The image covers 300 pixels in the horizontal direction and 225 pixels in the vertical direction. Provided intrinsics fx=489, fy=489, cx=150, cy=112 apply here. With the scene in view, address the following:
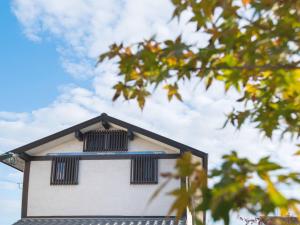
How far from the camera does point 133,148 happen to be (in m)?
Result: 15.4

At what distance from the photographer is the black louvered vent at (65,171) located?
1539 centimetres

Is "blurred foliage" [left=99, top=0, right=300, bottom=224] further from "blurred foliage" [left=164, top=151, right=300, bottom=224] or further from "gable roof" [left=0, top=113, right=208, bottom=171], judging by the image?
"gable roof" [left=0, top=113, right=208, bottom=171]

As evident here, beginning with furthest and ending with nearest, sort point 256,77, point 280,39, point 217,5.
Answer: point 256,77
point 217,5
point 280,39

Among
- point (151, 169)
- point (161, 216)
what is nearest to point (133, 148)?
point (151, 169)

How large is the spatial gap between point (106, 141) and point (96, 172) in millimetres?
1033

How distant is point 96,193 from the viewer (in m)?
15.2

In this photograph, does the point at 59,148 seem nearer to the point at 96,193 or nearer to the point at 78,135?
the point at 78,135

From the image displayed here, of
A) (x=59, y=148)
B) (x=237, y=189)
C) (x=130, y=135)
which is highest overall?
(x=130, y=135)

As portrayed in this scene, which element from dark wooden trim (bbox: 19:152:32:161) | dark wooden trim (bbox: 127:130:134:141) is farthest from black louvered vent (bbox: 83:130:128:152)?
dark wooden trim (bbox: 19:152:32:161)

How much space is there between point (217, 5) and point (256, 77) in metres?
0.53

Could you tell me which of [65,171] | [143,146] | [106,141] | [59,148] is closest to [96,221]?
[65,171]

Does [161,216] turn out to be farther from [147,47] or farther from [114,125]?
[147,47]

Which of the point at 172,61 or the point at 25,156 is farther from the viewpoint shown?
the point at 25,156

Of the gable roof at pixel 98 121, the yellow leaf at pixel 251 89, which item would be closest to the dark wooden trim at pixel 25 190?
the gable roof at pixel 98 121
